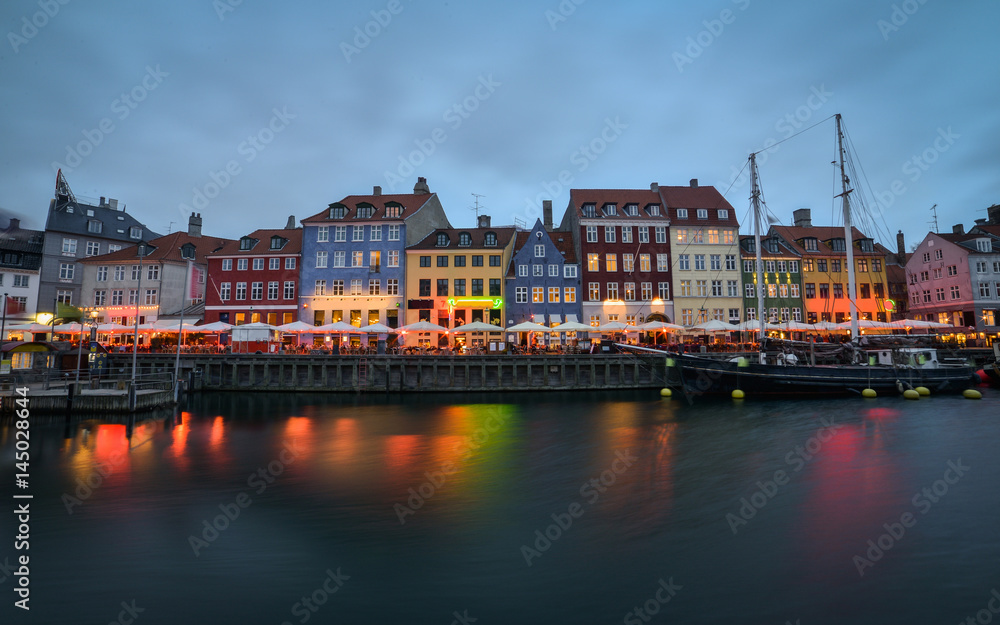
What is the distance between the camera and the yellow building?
4706cm

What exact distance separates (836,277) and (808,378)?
27.5m

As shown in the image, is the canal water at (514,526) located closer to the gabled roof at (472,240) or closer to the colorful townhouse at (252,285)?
the colorful townhouse at (252,285)

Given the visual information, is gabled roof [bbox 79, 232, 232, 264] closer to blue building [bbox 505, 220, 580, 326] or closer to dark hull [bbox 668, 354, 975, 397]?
blue building [bbox 505, 220, 580, 326]

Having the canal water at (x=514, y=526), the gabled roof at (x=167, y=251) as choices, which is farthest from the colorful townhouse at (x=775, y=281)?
the gabled roof at (x=167, y=251)

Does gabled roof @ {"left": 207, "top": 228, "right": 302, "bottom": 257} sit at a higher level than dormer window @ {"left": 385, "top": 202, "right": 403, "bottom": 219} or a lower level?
lower

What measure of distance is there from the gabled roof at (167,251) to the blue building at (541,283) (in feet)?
113

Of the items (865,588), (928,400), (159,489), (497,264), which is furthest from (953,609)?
(497,264)

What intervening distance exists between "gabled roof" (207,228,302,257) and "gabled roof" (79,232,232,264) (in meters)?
2.68

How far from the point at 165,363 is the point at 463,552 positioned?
123 feet

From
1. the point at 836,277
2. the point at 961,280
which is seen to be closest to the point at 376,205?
the point at 836,277

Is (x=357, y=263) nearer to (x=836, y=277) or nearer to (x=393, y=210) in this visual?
(x=393, y=210)

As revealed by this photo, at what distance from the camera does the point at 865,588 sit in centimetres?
831

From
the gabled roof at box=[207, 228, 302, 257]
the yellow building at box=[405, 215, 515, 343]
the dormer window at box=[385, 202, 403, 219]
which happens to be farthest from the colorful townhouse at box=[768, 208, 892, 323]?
the gabled roof at box=[207, 228, 302, 257]

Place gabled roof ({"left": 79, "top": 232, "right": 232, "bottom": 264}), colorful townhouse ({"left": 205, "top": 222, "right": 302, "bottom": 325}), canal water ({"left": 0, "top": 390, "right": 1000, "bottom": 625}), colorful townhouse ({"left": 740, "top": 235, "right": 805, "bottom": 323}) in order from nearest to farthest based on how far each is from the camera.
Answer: canal water ({"left": 0, "top": 390, "right": 1000, "bottom": 625})
colorful townhouse ({"left": 205, "top": 222, "right": 302, "bottom": 325})
colorful townhouse ({"left": 740, "top": 235, "right": 805, "bottom": 323})
gabled roof ({"left": 79, "top": 232, "right": 232, "bottom": 264})
